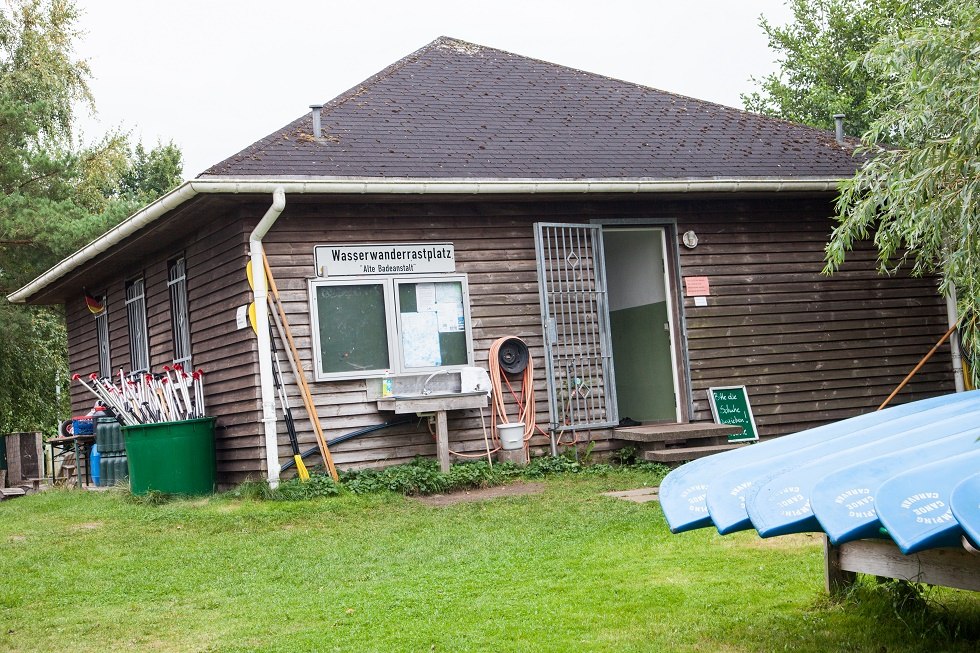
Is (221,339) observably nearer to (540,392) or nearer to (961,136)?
(540,392)

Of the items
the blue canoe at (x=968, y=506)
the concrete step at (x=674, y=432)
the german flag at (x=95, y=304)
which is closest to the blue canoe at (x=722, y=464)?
the blue canoe at (x=968, y=506)

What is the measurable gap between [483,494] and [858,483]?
565cm

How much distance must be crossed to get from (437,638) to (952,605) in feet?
6.59

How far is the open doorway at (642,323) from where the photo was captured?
11.1 metres

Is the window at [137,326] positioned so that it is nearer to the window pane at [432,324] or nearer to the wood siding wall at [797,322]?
the window pane at [432,324]

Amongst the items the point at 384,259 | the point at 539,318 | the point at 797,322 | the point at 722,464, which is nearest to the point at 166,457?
the point at 384,259

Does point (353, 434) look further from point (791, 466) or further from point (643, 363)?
point (791, 466)

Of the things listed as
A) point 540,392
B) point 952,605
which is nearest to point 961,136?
point 952,605

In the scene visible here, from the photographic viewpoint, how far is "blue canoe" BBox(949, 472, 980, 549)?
2.74 metres

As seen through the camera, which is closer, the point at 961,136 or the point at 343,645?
the point at 343,645

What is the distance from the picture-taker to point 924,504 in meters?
2.93

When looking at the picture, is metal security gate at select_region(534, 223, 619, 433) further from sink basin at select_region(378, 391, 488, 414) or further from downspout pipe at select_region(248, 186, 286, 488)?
downspout pipe at select_region(248, 186, 286, 488)

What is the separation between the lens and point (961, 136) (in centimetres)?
698

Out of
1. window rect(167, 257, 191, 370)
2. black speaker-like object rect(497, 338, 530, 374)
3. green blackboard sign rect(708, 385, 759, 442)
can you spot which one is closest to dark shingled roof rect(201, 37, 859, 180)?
black speaker-like object rect(497, 338, 530, 374)
